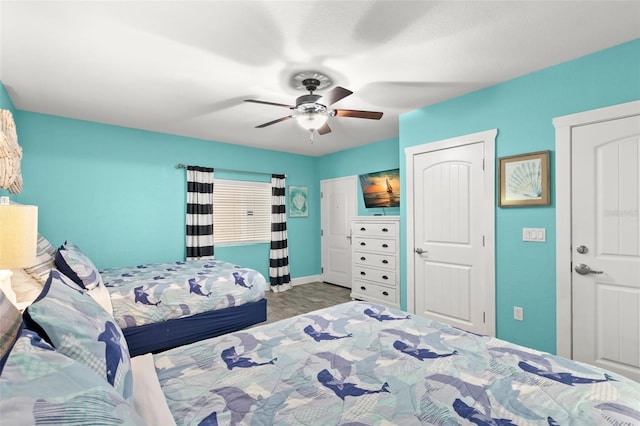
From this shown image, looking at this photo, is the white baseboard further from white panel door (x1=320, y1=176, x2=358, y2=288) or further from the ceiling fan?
the ceiling fan

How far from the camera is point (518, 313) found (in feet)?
9.04

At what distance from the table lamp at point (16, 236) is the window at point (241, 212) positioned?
3609mm

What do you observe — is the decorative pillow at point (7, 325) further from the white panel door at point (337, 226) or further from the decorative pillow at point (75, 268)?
the white panel door at point (337, 226)

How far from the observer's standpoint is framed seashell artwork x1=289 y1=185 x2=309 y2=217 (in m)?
5.94

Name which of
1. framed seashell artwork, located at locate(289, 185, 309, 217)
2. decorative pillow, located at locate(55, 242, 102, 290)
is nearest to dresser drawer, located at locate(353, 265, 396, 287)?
framed seashell artwork, located at locate(289, 185, 309, 217)

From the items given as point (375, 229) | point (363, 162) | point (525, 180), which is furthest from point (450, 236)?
point (363, 162)

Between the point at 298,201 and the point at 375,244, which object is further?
the point at 298,201

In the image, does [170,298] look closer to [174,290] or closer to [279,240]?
[174,290]

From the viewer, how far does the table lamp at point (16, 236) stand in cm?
129

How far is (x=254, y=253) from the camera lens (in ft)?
17.8

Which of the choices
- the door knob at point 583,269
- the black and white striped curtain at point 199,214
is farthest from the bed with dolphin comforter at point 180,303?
the door knob at point 583,269

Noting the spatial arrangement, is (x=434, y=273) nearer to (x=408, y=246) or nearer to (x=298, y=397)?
(x=408, y=246)

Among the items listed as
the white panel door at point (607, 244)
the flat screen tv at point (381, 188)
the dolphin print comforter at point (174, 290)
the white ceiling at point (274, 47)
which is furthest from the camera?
the flat screen tv at point (381, 188)

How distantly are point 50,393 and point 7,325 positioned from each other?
0.45m
